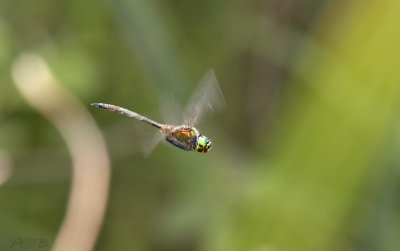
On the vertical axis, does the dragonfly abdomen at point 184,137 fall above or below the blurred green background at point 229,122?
below

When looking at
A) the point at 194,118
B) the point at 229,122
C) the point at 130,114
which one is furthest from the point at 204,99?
the point at 229,122

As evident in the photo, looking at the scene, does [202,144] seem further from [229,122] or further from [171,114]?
[229,122]

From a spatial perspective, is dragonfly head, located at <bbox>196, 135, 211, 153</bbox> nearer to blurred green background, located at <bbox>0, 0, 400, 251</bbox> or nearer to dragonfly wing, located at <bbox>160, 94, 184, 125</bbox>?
dragonfly wing, located at <bbox>160, 94, 184, 125</bbox>

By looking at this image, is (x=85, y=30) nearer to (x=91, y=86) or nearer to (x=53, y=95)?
(x=91, y=86)

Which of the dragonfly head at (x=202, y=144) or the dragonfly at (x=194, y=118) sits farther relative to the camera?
the dragonfly head at (x=202, y=144)

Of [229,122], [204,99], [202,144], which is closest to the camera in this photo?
[204,99]

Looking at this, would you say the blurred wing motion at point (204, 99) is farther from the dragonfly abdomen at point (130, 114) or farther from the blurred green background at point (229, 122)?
the blurred green background at point (229, 122)

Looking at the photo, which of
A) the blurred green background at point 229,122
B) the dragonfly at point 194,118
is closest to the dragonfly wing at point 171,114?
the dragonfly at point 194,118

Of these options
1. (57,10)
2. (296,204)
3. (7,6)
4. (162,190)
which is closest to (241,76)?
(162,190)
